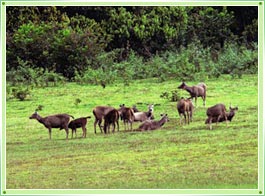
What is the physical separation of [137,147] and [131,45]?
1897 mm

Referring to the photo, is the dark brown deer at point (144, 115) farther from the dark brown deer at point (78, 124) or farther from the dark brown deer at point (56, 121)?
the dark brown deer at point (56, 121)

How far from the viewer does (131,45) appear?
20484 millimetres

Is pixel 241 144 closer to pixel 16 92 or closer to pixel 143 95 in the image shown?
pixel 143 95

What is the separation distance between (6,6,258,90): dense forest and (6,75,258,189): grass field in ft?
0.78

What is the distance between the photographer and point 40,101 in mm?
20062

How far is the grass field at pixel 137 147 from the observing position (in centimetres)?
1881

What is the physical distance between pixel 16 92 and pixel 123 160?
6.67ft

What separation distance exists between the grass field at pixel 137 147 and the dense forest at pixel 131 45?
24cm

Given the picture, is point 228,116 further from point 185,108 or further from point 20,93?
point 20,93

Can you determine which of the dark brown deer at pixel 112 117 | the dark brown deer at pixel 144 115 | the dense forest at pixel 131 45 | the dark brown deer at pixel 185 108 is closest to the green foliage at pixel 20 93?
the dense forest at pixel 131 45

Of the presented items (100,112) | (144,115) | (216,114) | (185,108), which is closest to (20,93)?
(100,112)

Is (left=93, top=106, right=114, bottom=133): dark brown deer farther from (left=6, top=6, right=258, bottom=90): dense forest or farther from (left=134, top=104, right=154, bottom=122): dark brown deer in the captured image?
(left=6, top=6, right=258, bottom=90): dense forest

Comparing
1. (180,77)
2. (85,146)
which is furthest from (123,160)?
(180,77)

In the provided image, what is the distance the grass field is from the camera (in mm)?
18812
